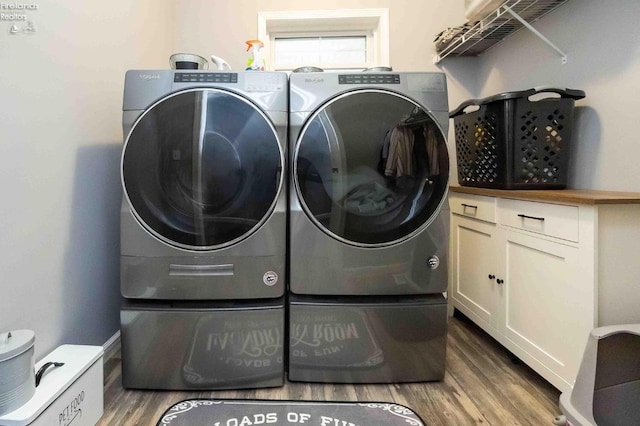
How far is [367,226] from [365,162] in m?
0.23

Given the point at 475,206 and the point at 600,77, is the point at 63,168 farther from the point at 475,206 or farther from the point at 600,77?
the point at 600,77

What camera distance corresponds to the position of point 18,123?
1.06 metres

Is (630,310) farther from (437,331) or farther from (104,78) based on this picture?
(104,78)

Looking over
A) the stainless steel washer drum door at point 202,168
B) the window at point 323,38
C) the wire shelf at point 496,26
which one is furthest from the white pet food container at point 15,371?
the wire shelf at point 496,26

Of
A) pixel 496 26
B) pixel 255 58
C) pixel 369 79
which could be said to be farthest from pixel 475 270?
pixel 255 58

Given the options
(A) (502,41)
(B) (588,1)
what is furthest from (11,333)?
(A) (502,41)

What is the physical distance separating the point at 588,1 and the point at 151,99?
1770 millimetres

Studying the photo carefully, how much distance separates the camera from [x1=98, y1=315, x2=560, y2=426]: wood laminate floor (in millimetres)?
1191

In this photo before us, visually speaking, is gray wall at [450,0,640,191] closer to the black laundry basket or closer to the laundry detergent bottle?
the black laundry basket

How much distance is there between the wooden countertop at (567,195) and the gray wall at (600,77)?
14 cm

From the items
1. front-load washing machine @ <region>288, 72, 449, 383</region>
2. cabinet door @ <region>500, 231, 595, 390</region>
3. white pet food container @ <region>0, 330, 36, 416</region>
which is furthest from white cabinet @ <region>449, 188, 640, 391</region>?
white pet food container @ <region>0, 330, 36, 416</region>

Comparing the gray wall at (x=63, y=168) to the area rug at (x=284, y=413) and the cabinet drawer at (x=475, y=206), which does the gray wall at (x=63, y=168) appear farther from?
the cabinet drawer at (x=475, y=206)

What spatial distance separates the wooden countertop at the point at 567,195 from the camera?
108cm

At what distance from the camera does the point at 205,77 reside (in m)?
1.30
